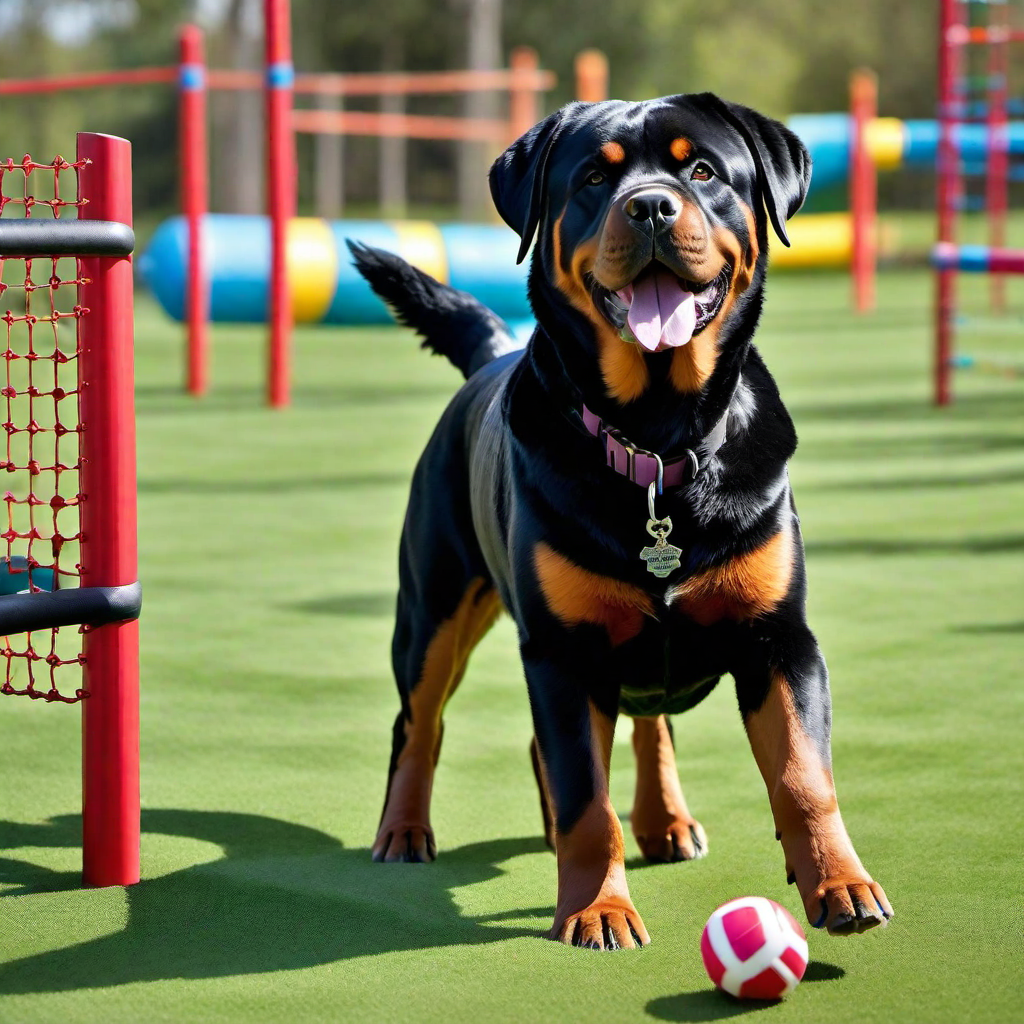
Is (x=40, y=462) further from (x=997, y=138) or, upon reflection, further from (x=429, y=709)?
(x=997, y=138)

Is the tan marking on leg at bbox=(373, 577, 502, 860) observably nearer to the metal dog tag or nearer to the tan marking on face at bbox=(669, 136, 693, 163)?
the metal dog tag

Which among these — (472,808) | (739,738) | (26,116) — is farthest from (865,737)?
(26,116)

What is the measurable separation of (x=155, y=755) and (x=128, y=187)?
1.60 m

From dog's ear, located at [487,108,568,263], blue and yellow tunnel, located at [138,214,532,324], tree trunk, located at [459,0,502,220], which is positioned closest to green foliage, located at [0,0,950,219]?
tree trunk, located at [459,0,502,220]

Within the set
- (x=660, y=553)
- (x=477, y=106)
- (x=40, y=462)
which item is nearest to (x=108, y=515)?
(x=660, y=553)

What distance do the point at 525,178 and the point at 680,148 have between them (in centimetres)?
33

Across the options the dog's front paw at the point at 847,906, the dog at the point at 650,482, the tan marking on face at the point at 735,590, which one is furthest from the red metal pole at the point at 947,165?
the dog's front paw at the point at 847,906

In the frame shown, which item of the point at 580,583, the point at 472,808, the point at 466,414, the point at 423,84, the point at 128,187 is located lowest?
the point at 472,808

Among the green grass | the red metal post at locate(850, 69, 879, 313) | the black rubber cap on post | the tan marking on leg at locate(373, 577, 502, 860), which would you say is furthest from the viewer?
the red metal post at locate(850, 69, 879, 313)

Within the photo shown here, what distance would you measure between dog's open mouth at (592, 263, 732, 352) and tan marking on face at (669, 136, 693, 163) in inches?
8.3

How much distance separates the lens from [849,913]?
2.77 m

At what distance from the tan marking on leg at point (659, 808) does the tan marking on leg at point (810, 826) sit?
1.62ft

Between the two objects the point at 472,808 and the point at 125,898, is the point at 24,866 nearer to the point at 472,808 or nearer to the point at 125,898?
the point at 125,898

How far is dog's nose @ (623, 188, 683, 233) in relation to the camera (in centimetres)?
290
